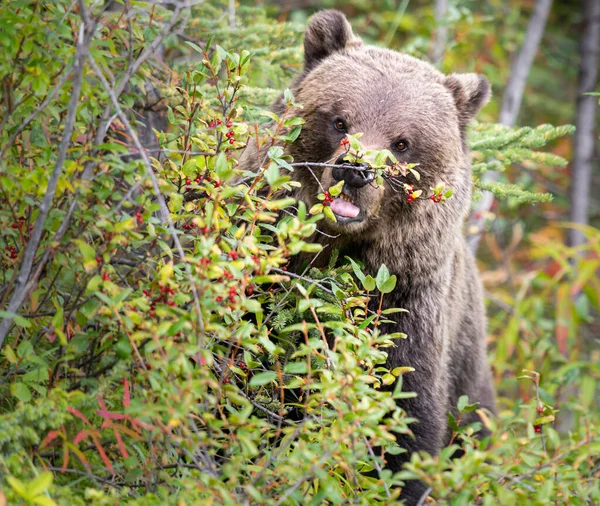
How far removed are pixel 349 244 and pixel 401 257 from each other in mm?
291

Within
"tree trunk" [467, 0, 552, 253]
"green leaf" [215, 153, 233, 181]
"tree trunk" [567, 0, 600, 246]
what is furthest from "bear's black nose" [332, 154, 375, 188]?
"tree trunk" [567, 0, 600, 246]

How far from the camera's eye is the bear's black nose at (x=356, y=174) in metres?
3.41

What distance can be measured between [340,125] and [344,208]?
58 centimetres

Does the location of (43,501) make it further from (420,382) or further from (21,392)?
(420,382)

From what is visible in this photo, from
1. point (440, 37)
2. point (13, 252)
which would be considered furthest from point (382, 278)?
point (440, 37)

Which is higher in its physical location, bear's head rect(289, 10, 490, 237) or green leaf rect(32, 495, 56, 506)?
bear's head rect(289, 10, 490, 237)

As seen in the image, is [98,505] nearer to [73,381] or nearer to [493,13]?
[73,381]

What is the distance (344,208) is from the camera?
3783mm

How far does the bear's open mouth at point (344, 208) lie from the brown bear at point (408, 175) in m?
0.02

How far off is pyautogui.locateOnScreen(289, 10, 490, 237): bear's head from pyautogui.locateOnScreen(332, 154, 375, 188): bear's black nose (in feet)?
0.47

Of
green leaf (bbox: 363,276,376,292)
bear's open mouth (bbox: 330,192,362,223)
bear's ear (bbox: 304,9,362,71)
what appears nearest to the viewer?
green leaf (bbox: 363,276,376,292)

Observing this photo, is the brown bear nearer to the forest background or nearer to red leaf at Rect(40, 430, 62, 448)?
the forest background

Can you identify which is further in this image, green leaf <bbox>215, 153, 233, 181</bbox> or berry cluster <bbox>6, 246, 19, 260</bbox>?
berry cluster <bbox>6, 246, 19, 260</bbox>

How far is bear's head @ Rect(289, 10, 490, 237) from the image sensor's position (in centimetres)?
405
